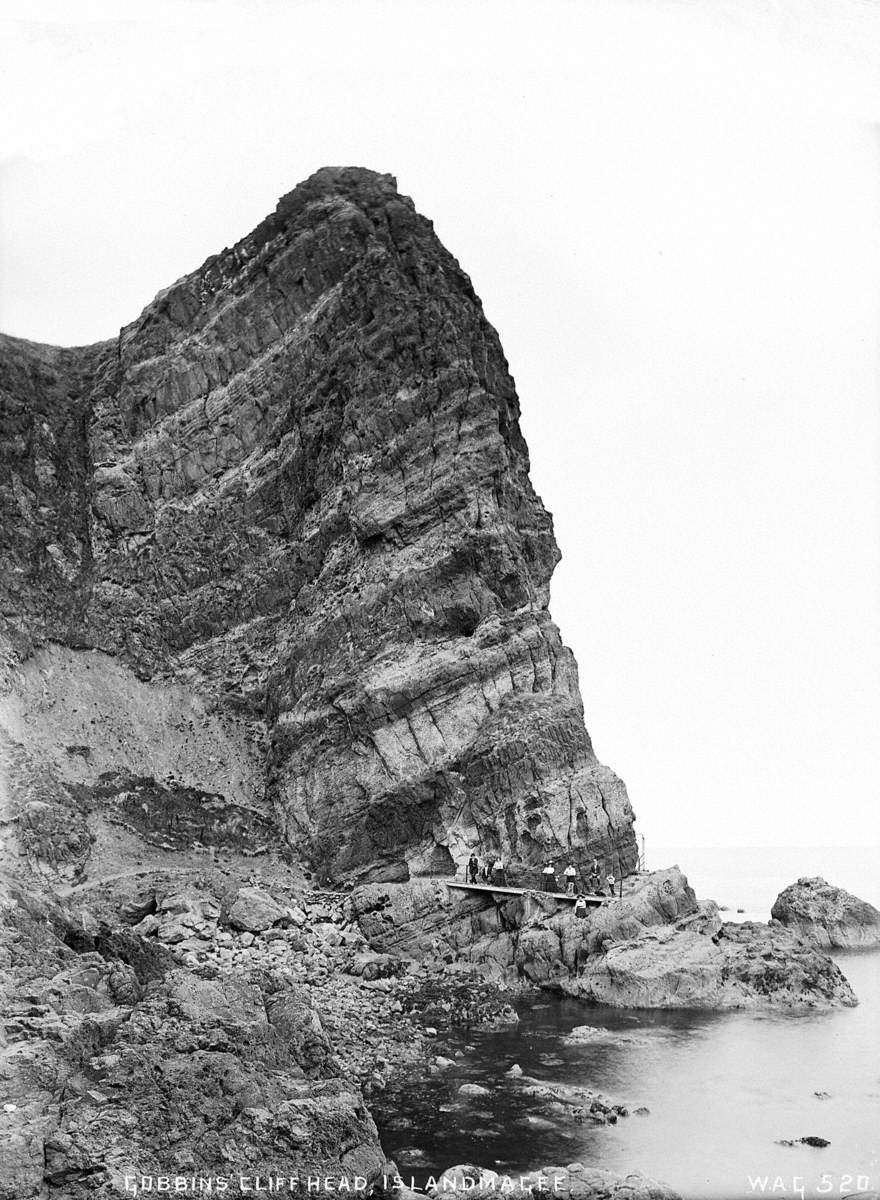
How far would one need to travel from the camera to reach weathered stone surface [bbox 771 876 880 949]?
4777 cm

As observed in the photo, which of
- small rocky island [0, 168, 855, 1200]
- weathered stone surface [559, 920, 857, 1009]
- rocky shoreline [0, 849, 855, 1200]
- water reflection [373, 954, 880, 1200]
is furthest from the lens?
small rocky island [0, 168, 855, 1200]

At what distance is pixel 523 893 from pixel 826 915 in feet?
56.6

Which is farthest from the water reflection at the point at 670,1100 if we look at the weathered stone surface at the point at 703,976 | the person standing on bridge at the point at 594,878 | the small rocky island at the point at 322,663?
the person standing on bridge at the point at 594,878

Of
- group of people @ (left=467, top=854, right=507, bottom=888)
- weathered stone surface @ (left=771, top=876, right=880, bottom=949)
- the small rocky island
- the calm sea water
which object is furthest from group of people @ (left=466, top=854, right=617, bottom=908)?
weathered stone surface @ (left=771, top=876, right=880, bottom=949)

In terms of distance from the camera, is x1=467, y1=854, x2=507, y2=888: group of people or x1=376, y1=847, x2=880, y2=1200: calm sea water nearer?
x1=376, y1=847, x2=880, y2=1200: calm sea water

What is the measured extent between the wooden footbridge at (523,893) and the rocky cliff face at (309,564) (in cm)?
198

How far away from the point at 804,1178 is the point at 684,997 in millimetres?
15400

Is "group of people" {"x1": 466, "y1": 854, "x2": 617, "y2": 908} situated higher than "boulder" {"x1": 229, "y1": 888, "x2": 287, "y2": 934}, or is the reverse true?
"group of people" {"x1": 466, "y1": 854, "x2": 617, "y2": 908}

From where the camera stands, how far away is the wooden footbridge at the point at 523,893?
3902 centimetres

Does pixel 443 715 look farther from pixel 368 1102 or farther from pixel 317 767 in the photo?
pixel 368 1102

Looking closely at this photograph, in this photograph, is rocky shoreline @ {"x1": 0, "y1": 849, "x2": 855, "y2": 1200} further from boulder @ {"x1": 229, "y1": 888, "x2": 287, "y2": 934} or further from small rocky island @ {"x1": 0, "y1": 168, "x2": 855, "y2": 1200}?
small rocky island @ {"x1": 0, "y1": 168, "x2": 855, "y2": 1200}

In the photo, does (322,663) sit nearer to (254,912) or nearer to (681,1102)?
(254,912)

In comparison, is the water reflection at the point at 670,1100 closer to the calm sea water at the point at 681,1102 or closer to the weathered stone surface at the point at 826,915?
the calm sea water at the point at 681,1102

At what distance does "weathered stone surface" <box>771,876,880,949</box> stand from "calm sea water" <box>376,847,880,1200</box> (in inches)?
512
